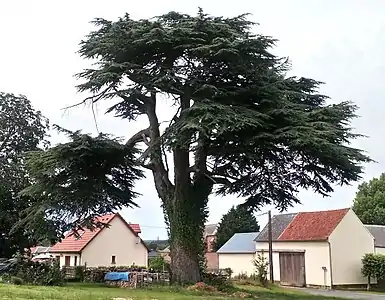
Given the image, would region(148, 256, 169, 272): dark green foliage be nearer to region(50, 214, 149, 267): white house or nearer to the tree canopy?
region(50, 214, 149, 267): white house

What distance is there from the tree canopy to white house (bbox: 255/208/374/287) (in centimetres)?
2081

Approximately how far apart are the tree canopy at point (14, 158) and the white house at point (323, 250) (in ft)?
68.3

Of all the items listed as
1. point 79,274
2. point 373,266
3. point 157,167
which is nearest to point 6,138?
point 79,274

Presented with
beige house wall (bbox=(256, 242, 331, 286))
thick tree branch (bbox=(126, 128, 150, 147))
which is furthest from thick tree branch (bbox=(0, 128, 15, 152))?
beige house wall (bbox=(256, 242, 331, 286))

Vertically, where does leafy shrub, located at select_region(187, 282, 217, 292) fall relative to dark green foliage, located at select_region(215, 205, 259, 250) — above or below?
below

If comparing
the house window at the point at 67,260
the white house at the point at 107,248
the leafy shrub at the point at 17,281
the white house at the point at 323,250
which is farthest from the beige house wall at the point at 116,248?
the leafy shrub at the point at 17,281

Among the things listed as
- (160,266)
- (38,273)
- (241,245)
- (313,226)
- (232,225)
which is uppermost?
(232,225)

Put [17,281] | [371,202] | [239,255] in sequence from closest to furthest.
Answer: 1. [17,281]
2. [239,255]
3. [371,202]

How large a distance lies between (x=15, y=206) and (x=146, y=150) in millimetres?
10357

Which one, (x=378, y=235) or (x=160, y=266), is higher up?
(x=378, y=235)

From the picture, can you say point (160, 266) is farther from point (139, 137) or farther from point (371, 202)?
point (371, 202)

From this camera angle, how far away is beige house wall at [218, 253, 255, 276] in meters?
48.3

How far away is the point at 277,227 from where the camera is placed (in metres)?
48.4

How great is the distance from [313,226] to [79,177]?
25.3m
